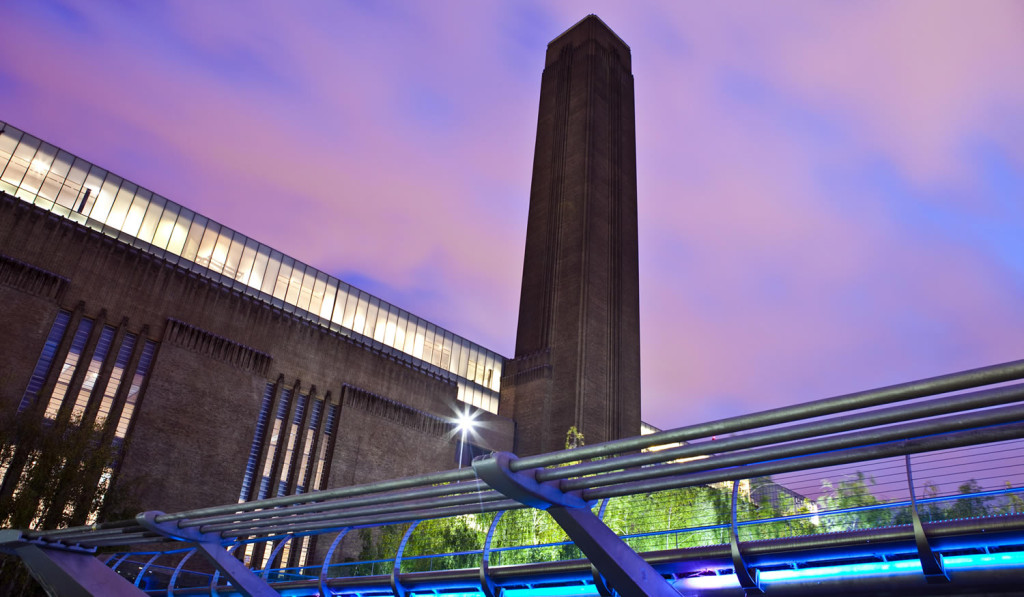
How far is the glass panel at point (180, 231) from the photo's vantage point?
1873 inches

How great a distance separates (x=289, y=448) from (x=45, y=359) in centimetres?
1428

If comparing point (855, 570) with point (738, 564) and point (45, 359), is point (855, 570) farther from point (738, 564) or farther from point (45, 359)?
point (45, 359)

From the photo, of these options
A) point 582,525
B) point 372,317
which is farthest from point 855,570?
point 372,317

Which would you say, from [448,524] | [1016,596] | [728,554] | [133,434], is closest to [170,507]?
→ [133,434]

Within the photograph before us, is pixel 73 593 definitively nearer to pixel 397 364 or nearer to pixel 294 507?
pixel 294 507

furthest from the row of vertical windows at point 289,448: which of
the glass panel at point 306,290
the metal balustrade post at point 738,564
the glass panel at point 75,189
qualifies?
the metal balustrade post at point 738,564

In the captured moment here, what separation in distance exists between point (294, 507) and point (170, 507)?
1191 inches

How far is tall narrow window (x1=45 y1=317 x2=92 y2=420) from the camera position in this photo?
3562 centimetres

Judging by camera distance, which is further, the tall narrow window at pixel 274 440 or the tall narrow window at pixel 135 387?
the tall narrow window at pixel 274 440

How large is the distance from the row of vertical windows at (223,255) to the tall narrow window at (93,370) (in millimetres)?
8628

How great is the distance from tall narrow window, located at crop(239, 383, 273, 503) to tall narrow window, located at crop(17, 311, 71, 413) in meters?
11.2

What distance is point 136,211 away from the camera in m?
46.7

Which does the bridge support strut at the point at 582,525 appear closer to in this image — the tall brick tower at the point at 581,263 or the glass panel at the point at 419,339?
the tall brick tower at the point at 581,263

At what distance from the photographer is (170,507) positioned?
38094 millimetres
